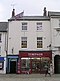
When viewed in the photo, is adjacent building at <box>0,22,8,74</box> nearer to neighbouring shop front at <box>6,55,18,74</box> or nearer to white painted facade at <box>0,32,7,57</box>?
white painted facade at <box>0,32,7,57</box>

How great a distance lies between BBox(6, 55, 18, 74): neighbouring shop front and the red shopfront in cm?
111

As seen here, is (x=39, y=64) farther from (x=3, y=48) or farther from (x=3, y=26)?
(x=3, y=26)

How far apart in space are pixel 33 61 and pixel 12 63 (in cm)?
381

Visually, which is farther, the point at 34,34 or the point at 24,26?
the point at 24,26

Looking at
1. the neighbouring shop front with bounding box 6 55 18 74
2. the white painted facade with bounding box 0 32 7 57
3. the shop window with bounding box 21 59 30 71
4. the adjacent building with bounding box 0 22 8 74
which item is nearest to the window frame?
the adjacent building with bounding box 0 22 8 74

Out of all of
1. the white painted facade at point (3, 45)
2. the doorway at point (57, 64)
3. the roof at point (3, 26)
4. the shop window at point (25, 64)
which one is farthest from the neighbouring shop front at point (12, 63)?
the doorway at point (57, 64)

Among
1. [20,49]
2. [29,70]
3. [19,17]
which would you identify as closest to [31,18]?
[19,17]

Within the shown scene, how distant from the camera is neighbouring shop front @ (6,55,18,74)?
159 feet

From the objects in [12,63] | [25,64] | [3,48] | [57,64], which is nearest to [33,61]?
[25,64]

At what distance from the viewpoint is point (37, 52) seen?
157 feet

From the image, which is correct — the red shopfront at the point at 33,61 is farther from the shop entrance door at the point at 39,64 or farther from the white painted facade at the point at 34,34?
the white painted facade at the point at 34,34

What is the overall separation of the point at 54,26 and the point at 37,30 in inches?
121

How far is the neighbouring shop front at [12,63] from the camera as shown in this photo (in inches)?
Result: 1906

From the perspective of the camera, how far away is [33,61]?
48.5m
